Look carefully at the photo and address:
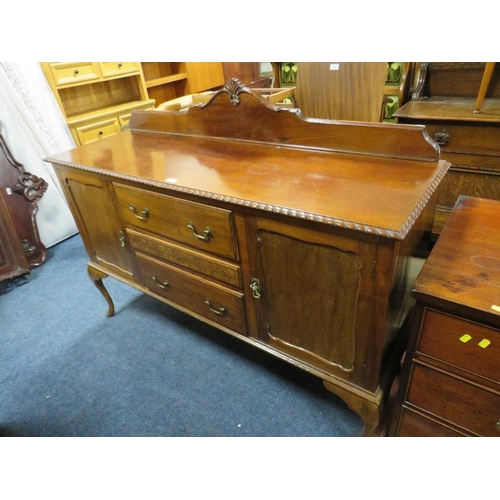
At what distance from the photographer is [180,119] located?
4.42 ft

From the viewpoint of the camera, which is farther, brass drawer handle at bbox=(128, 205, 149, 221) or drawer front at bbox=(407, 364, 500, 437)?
brass drawer handle at bbox=(128, 205, 149, 221)

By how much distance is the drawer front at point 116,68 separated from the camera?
8.00 ft

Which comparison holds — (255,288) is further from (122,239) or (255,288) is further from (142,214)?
(122,239)

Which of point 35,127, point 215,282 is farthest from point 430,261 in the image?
point 35,127

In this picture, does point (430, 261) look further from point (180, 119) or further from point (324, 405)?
point (180, 119)

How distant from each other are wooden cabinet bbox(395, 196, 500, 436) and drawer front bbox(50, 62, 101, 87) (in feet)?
7.81

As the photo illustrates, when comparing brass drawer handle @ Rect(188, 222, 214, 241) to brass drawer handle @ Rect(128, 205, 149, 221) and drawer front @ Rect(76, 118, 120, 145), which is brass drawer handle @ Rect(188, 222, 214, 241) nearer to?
brass drawer handle @ Rect(128, 205, 149, 221)

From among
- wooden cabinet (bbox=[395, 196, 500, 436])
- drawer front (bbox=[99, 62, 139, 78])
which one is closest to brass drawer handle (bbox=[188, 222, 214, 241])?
wooden cabinet (bbox=[395, 196, 500, 436])

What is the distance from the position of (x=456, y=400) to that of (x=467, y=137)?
119 centimetres

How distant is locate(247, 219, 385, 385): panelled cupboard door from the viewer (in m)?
0.76

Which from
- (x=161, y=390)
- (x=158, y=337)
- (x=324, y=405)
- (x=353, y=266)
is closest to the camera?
(x=353, y=266)

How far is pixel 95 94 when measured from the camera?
2.69 m

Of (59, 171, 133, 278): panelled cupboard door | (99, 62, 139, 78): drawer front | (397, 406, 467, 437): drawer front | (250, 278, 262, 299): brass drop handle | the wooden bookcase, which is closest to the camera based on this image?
(397, 406, 467, 437): drawer front

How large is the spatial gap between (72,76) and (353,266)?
2.36m
